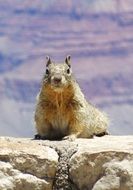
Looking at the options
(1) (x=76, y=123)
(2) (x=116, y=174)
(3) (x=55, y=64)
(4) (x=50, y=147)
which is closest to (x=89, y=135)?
(1) (x=76, y=123)

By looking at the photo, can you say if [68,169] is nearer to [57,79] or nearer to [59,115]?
[57,79]

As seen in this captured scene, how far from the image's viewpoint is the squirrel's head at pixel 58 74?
23.8 feet

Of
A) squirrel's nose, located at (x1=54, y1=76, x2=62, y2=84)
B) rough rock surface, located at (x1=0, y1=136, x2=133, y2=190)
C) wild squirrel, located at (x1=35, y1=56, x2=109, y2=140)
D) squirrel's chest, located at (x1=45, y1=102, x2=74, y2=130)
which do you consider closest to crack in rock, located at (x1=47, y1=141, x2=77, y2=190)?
rough rock surface, located at (x1=0, y1=136, x2=133, y2=190)

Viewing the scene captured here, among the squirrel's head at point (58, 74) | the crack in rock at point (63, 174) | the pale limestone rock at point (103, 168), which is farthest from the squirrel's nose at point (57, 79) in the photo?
the pale limestone rock at point (103, 168)

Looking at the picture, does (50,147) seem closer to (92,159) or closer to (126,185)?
(92,159)

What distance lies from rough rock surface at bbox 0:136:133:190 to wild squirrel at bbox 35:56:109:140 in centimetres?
238

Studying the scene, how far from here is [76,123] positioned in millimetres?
7789

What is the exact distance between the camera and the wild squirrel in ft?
24.7

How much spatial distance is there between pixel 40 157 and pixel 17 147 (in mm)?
304

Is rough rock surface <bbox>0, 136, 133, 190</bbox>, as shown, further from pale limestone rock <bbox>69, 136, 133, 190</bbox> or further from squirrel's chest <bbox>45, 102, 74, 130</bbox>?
squirrel's chest <bbox>45, 102, 74, 130</bbox>

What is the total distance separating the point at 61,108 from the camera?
766cm

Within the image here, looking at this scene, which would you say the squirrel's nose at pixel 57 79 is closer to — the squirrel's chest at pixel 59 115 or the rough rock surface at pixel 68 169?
the squirrel's chest at pixel 59 115

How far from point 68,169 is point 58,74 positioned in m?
2.52

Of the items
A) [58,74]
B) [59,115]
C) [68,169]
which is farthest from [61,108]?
[68,169]
